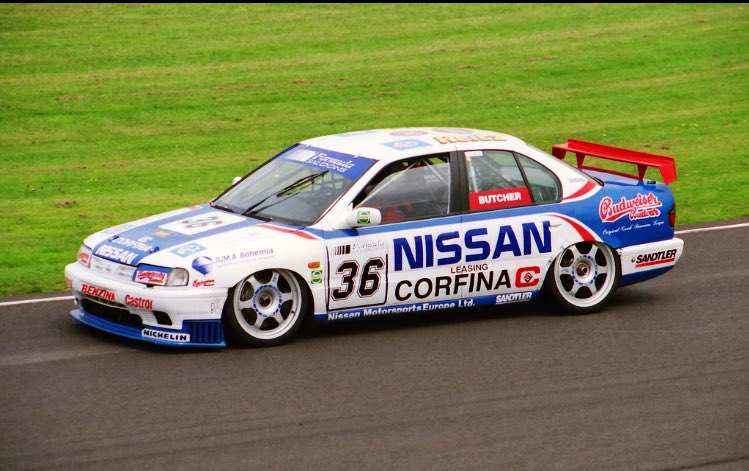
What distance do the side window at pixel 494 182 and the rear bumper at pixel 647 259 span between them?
104 cm

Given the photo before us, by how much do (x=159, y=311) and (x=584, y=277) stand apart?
3544 mm

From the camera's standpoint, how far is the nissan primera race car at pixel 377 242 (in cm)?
922

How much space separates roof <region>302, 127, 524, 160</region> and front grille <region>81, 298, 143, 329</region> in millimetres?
2183

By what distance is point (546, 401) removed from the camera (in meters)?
8.37

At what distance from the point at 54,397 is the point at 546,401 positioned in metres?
3.13

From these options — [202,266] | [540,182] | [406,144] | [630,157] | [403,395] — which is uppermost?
[406,144]

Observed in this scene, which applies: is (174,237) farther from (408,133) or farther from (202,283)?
(408,133)

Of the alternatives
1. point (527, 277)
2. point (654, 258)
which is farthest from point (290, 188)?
point (654, 258)

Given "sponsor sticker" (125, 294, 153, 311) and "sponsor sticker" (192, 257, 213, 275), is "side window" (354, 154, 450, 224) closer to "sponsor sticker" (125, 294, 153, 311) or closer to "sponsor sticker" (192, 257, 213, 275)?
"sponsor sticker" (192, 257, 213, 275)

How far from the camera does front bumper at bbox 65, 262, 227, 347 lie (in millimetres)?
9055

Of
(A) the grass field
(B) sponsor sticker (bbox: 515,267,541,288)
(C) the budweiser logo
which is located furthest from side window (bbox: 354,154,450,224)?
(A) the grass field

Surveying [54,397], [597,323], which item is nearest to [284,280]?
[54,397]

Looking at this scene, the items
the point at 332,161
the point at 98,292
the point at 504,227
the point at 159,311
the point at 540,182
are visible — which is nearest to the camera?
the point at 159,311

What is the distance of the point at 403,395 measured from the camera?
8453 mm
